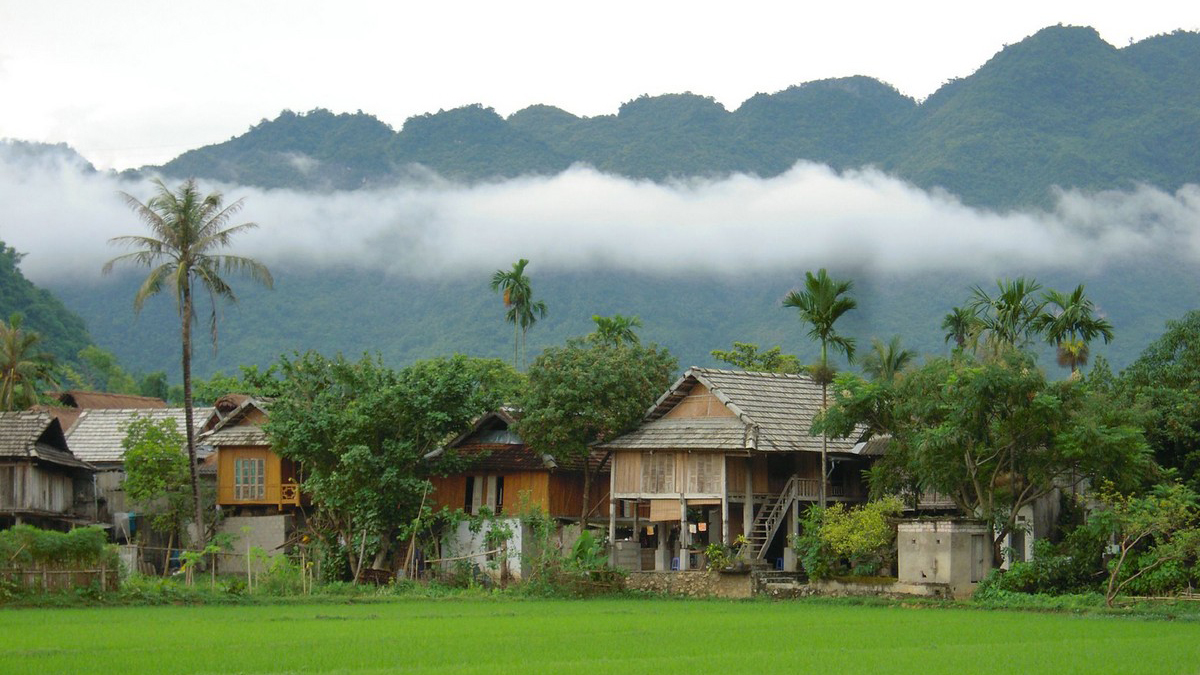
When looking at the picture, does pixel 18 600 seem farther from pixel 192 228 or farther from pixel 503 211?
pixel 503 211

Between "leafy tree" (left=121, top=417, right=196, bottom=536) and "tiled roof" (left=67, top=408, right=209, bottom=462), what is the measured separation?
427 cm

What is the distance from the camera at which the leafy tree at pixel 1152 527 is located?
28906 millimetres

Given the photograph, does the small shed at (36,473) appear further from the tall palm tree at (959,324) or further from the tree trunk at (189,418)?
the tall palm tree at (959,324)

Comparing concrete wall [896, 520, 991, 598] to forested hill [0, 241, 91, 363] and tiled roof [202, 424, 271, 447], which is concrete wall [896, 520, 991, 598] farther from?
forested hill [0, 241, 91, 363]

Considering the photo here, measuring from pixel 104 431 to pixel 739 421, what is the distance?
2530 cm

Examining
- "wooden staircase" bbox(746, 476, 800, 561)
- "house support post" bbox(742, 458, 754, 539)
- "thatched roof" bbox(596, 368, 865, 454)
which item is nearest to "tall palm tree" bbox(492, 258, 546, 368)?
"thatched roof" bbox(596, 368, 865, 454)

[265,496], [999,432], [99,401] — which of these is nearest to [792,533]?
[999,432]

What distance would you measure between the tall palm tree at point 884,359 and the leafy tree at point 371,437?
454 inches

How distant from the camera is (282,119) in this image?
16250 centimetres

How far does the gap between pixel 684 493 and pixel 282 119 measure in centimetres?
13243

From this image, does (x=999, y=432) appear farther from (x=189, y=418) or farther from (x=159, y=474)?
(x=159, y=474)

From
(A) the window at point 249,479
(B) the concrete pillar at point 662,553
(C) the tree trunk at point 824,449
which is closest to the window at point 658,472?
(B) the concrete pillar at point 662,553

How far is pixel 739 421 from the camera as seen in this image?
129ft

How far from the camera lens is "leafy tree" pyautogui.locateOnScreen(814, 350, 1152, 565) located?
3209cm
